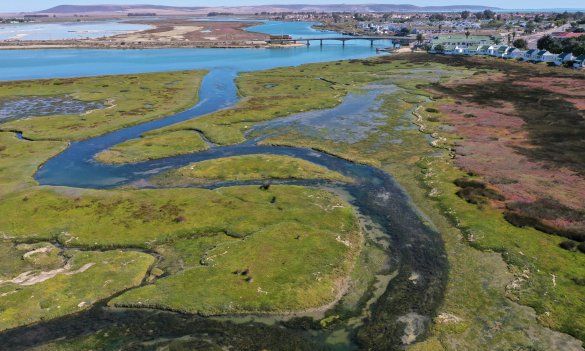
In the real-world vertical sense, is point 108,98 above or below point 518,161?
above

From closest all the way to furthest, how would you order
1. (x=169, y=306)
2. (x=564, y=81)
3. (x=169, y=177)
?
(x=169, y=306)
(x=169, y=177)
(x=564, y=81)

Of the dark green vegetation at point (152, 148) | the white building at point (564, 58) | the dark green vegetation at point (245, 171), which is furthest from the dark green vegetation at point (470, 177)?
the white building at point (564, 58)

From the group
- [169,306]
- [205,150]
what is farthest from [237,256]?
[205,150]

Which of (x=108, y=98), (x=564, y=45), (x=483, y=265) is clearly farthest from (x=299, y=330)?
(x=564, y=45)

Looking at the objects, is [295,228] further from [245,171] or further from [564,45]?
[564,45]

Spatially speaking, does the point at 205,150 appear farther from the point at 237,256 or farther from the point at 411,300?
the point at 411,300

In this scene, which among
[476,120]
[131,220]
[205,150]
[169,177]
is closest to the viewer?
[131,220]

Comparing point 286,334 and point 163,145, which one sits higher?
point 163,145

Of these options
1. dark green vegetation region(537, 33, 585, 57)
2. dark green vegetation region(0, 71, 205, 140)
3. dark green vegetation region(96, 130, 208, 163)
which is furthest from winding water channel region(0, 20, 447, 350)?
dark green vegetation region(537, 33, 585, 57)
